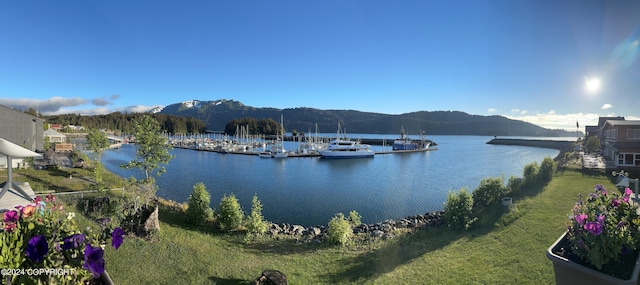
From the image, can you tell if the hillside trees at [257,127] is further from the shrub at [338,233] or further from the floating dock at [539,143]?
the shrub at [338,233]

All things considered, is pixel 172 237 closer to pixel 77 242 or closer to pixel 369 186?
pixel 77 242

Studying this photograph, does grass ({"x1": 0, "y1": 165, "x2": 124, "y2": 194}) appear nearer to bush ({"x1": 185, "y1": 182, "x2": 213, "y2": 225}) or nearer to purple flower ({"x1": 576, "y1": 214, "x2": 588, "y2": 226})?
bush ({"x1": 185, "y1": 182, "x2": 213, "y2": 225})

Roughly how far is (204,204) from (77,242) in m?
9.48

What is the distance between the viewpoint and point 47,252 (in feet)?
6.48

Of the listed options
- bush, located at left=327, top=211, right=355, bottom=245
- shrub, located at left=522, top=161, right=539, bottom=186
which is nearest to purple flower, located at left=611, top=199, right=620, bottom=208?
bush, located at left=327, top=211, right=355, bottom=245

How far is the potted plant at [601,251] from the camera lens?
93.9 inches

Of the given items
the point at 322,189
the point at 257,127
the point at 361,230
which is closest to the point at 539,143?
the point at 322,189

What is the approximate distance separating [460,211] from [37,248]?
1209 cm

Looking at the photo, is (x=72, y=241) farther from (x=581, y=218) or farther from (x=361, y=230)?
(x=361, y=230)

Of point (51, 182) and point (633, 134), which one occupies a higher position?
point (633, 134)

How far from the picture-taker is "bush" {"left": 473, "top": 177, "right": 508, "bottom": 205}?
529 inches

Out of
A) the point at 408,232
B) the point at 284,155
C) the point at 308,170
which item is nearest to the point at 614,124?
the point at 408,232

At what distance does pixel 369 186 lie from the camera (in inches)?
1163

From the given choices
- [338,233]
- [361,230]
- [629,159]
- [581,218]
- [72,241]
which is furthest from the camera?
[629,159]
